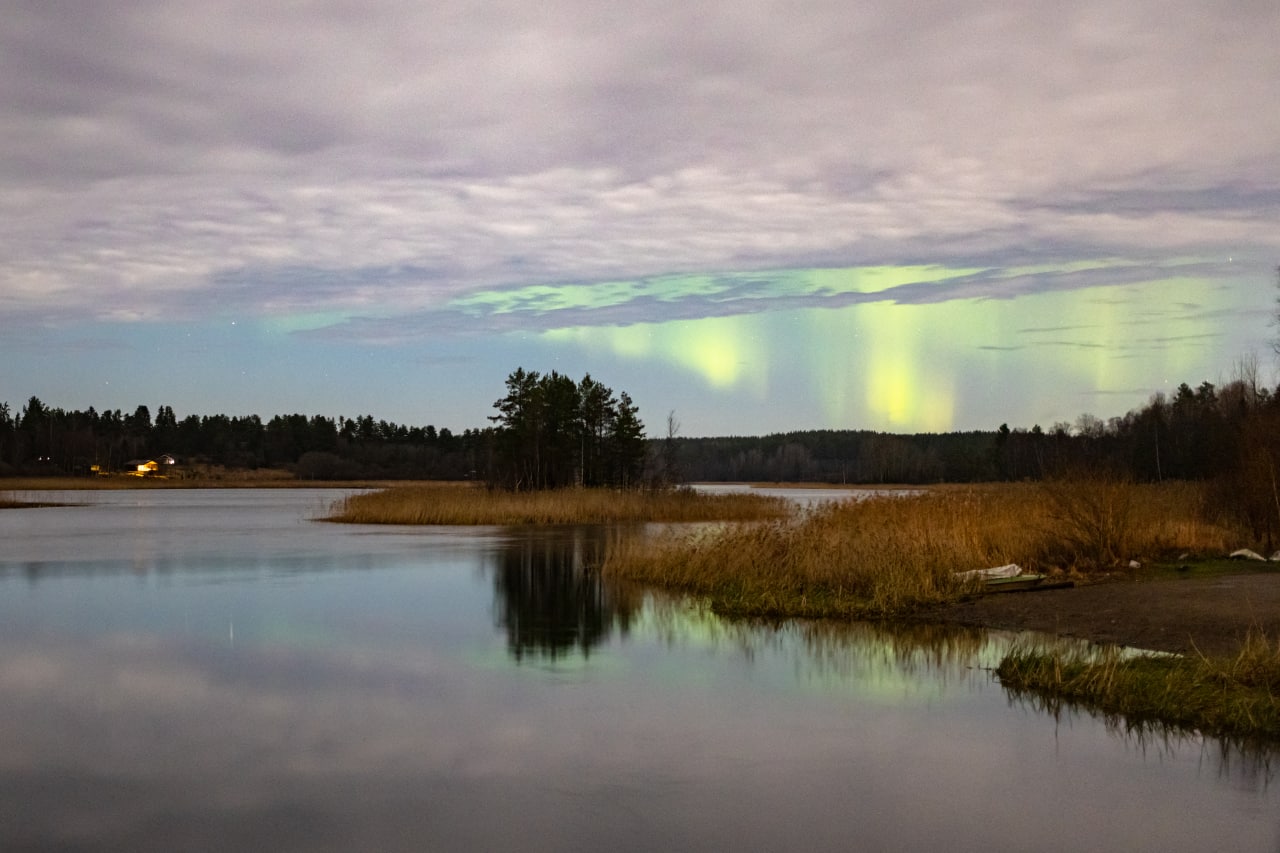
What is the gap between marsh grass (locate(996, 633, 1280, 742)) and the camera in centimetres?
841

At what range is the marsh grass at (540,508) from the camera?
41.4 meters

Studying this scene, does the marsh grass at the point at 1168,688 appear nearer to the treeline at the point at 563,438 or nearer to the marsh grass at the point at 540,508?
the marsh grass at the point at 540,508

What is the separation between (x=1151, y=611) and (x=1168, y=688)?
13.8ft

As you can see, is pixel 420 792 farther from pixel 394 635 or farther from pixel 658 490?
pixel 658 490

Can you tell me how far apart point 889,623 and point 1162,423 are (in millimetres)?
62319

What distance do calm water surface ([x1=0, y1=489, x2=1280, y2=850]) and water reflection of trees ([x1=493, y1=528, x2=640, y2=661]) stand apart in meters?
0.11

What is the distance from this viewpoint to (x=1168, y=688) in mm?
9070

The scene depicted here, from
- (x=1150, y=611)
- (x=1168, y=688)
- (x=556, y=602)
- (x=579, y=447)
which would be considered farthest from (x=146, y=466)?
(x=1168, y=688)

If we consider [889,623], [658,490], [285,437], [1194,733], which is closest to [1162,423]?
[658,490]

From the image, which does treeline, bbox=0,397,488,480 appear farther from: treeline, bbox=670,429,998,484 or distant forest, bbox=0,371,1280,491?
treeline, bbox=670,429,998,484

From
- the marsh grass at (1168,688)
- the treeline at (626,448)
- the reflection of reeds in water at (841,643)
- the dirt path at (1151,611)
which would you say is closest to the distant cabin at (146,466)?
the treeline at (626,448)

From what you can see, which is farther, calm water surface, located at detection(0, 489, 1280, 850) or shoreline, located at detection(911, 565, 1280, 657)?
shoreline, located at detection(911, 565, 1280, 657)

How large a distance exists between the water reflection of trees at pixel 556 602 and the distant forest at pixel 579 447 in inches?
1226

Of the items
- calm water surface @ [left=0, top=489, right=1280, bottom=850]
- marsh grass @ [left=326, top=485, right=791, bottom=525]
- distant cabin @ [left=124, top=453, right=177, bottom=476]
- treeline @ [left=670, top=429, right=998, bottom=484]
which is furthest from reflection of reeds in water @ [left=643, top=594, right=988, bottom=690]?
distant cabin @ [left=124, top=453, right=177, bottom=476]
